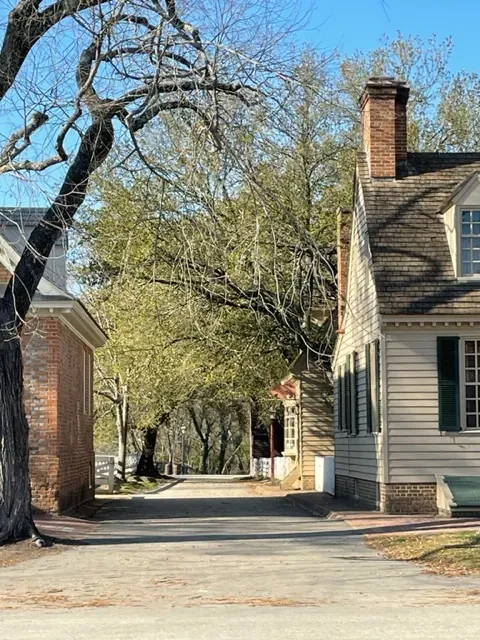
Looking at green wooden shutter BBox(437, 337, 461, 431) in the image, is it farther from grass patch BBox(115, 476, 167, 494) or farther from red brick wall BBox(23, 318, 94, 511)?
grass patch BBox(115, 476, 167, 494)

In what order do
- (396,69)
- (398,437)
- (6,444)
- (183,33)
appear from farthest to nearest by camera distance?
(396,69) < (398,437) < (6,444) < (183,33)

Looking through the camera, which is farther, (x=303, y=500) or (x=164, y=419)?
(x=164, y=419)

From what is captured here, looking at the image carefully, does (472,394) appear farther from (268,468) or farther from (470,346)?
(268,468)

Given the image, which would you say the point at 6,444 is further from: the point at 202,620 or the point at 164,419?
the point at 164,419

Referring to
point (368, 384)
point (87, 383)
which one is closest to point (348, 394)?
point (368, 384)

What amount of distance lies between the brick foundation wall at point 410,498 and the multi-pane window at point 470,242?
15.3 feet

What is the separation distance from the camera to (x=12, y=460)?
15.2 metres

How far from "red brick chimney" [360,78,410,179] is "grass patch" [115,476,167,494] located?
56.9 ft

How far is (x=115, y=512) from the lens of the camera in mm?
23953

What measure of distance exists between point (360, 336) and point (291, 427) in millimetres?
12486

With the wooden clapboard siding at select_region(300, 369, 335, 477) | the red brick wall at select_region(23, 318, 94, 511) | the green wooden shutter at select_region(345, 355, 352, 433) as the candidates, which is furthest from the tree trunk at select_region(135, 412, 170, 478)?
the red brick wall at select_region(23, 318, 94, 511)

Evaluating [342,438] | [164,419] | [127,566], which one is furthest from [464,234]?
[164,419]

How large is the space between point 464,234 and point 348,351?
5097 millimetres

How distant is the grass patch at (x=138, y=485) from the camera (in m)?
36.3
